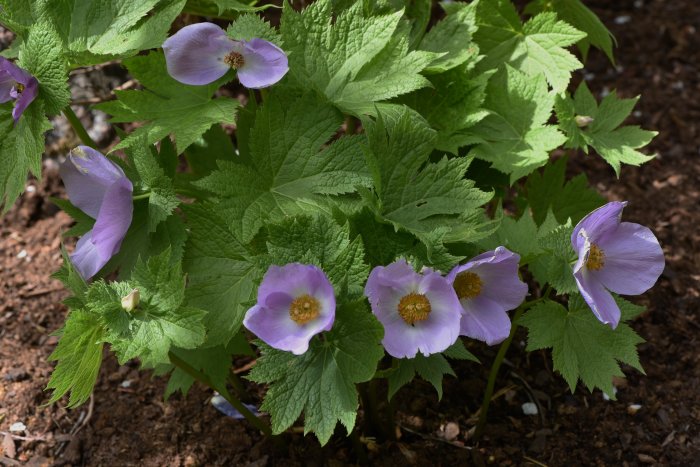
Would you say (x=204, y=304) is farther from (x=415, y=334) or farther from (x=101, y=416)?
(x=101, y=416)

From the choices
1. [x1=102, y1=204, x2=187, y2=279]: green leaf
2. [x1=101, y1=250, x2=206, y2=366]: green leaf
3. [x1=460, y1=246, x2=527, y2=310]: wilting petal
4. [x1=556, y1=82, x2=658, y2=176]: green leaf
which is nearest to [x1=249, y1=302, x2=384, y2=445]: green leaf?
[x1=101, y1=250, x2=206, y2=366]: green leaf

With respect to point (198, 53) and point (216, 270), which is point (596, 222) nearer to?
point (216, 270)

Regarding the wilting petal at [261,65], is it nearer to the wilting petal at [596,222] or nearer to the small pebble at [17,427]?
the wilting petal at [596,222]

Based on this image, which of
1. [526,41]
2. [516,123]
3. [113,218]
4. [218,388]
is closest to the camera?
[113,218]

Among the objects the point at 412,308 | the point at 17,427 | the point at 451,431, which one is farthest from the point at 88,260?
the point at 451,431

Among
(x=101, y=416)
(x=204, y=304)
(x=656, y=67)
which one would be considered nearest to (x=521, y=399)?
(x=204, y=304)

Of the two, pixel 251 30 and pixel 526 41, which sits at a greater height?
pixel 251 30

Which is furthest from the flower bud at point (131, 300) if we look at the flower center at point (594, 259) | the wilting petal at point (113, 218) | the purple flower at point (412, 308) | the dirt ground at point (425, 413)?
the flower center at point (594, 259)
